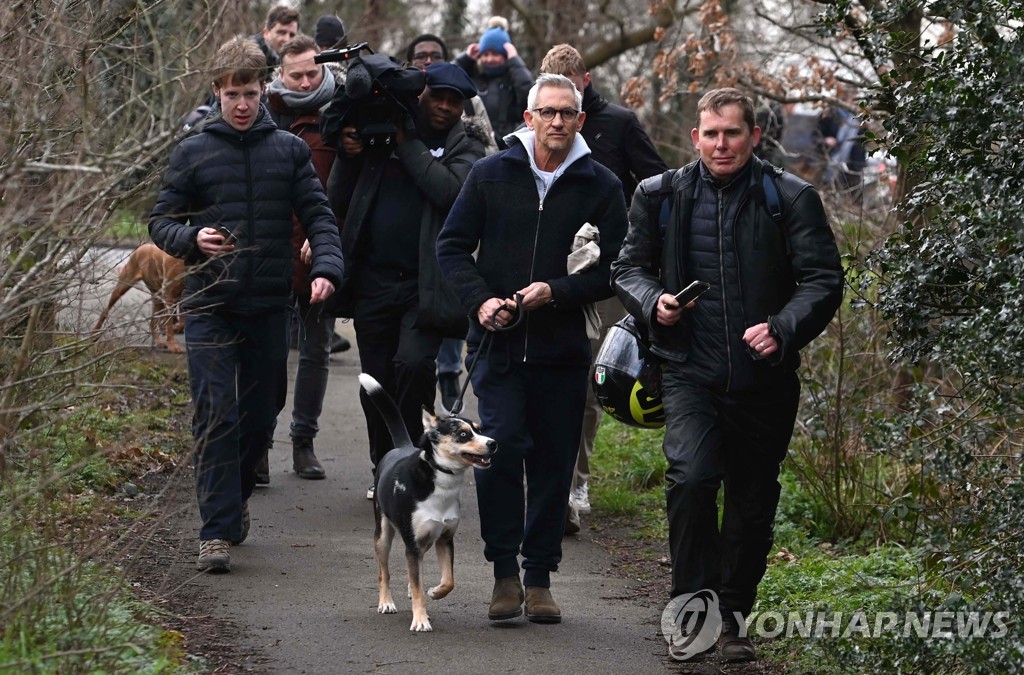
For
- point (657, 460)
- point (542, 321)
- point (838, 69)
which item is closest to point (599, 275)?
point (542, 321)

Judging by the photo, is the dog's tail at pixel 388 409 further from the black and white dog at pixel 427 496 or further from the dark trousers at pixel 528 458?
the dark trousers at pixel 528 458

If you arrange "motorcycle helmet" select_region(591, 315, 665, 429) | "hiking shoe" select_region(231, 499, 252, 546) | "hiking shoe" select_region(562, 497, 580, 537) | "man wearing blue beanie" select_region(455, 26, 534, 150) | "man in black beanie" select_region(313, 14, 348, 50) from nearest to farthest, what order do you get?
"motorcycle helmet" select_region(591, 315, 665, 429)
"hiking shoe" select_region(231, 499, 252, 546)
"hiking shoe" select_region(562, 497, 580, 537)
"man in black beanie" select_region(313, 14, 348, 50)
"man wearing blue beanie" select_region(455, 26, 534, 150)

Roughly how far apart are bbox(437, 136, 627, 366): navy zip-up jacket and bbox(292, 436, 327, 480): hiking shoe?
3062 mm

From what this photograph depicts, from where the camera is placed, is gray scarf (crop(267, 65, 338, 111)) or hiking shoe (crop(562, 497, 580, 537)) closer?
hiking shoe (crop(562, 497, 580, 537))

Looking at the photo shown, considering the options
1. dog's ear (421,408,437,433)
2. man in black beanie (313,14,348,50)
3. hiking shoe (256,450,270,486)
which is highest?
man in black beanie (313,14,348,50)

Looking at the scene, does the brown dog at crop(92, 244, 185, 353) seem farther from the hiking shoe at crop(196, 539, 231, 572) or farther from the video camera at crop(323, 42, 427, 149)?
the video camera at crop(323, 42, 427, 149)

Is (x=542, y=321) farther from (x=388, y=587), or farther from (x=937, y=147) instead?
(x=937, y=147)

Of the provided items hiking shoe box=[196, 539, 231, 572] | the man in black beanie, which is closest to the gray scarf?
the man in black beanie

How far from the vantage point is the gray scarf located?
344 inches

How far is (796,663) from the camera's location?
19.1ft

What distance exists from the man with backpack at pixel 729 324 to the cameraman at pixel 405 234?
6.65 ft

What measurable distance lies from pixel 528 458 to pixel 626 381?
583mm

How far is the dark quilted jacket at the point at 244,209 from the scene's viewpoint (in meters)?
7.07

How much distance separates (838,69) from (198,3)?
631cm
